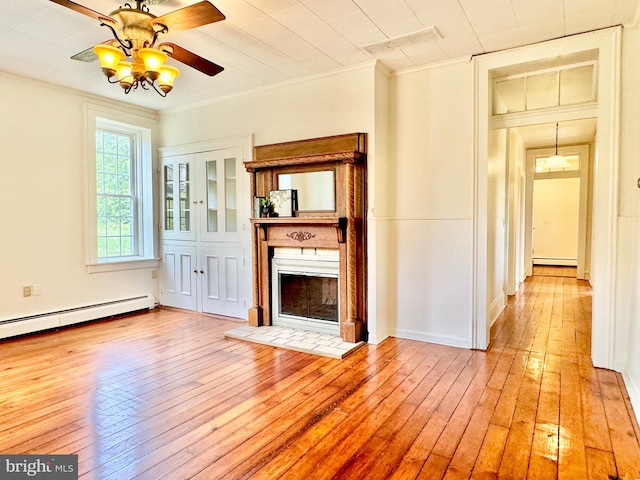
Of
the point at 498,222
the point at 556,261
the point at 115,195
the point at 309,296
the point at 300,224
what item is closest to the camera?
the point at 300,224

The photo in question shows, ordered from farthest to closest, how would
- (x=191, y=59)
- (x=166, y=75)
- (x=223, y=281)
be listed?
(x=223, y=281)
(x=191, y=59)
(x=166, y=75)

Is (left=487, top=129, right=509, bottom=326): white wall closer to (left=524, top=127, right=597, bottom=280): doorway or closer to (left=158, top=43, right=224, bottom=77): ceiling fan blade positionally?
(left=524, top=127, right=597, bottom=280): doorway

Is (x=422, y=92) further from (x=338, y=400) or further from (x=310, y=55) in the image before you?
(x=338, y=400)

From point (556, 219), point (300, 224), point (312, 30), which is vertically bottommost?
point (300, 224)

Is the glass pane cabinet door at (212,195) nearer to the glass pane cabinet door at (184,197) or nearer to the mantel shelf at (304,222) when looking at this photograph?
the glass pane cabinet door at (184,197)

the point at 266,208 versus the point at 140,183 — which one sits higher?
the point at 140,183

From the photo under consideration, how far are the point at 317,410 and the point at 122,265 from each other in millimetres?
3824

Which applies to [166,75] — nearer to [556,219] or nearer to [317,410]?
[317,410]

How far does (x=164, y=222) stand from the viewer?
563 centimetres

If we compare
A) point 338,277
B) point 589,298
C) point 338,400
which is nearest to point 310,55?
point 338,277

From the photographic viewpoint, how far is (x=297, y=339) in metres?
3.98

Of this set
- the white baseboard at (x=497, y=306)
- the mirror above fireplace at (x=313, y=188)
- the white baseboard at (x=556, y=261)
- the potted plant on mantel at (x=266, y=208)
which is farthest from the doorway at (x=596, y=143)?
the white baseboard at (x=556, y=261)

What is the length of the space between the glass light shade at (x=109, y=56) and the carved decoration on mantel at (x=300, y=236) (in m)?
2.29

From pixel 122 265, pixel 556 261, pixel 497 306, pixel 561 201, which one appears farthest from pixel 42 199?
pixel 561 201
